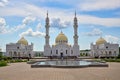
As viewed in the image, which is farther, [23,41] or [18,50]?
[23,41]

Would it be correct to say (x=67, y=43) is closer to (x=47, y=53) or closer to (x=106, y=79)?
(x=47, y=53)

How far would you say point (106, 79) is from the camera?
14594mm

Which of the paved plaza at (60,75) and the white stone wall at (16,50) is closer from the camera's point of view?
the paved plaza at (60,75)

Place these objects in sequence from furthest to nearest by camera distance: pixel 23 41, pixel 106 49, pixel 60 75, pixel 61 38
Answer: pixel 23 41
pixel 106 49
pixel 61 38
pixel 60 75

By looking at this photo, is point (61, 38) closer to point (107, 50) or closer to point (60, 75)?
point (107, 50)

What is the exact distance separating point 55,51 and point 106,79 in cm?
5272

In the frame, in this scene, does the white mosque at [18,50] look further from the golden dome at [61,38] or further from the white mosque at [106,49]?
the white mosque at [106,49]

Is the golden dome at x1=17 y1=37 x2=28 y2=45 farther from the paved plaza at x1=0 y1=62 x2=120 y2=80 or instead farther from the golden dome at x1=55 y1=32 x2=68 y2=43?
the paved plaza at x1=0 y1=62 x2=120 y2=80

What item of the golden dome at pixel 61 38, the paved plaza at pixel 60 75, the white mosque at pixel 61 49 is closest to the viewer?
the paved plaza at pixel 60 75

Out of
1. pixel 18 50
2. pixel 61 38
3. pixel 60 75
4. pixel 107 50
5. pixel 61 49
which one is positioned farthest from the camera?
pixel 107 50

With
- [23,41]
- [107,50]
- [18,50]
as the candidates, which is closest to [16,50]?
[18,50]

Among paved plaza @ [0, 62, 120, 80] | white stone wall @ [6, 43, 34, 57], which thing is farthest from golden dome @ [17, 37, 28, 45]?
paved plaza @ [0, 62, 120, 80]

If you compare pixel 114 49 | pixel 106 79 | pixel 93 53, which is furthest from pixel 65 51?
pixel 106 79

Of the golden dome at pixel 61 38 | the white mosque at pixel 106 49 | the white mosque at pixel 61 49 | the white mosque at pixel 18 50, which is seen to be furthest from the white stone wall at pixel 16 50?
the white mosque at pixel 106 49
